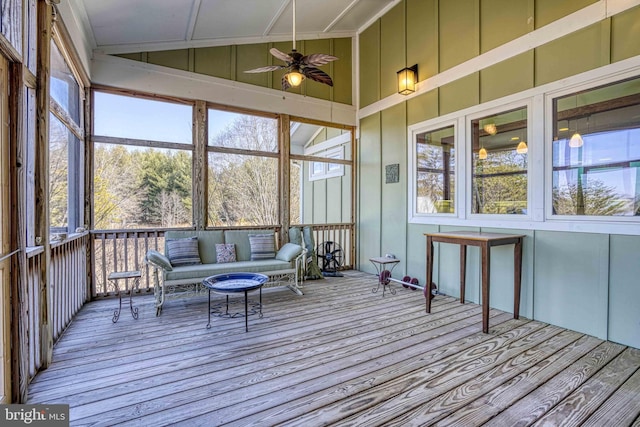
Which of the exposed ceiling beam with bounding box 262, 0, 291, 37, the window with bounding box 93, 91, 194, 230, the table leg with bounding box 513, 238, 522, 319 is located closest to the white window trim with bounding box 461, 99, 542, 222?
the table leg with bounding box 513, 238, 522, 319

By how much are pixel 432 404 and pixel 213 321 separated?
252 cm

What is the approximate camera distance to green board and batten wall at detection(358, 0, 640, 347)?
10.3 ft

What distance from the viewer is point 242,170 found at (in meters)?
5.70

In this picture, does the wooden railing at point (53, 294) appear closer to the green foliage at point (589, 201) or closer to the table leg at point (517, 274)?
the table leg at point (517, 274)

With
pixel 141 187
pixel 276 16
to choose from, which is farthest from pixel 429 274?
pixel 276 16

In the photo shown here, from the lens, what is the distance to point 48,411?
1.96 meters

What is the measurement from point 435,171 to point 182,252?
4.05 metres

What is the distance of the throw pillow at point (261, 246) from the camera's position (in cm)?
503

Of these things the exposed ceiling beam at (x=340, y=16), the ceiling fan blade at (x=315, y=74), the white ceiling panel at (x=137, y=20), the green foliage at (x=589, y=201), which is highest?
the exposed ceiling beam at (x=340, y=16)

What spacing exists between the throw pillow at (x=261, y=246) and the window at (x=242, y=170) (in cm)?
66

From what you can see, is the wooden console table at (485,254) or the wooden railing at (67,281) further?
the wooden console table at (485,254)

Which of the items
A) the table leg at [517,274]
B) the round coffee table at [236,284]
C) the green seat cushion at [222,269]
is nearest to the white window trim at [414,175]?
the table leg at [517,274]

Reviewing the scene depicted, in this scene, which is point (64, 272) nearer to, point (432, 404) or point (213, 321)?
point (213, 321)
